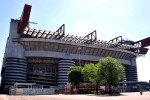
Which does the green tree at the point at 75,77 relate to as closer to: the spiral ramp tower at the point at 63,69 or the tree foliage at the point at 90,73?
the tree foliage at the point at 90,73

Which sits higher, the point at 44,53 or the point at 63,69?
the point at 44,53

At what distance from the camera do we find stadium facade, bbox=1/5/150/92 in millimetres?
117750

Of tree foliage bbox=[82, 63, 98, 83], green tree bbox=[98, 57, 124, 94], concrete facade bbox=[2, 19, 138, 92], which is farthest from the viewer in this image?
concrete facade bbox=[2, 19, 138, 92]

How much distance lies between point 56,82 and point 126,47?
4926 cm

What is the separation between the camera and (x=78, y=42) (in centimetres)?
12706

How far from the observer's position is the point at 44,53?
393 feet

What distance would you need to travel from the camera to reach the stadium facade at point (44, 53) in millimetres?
117750

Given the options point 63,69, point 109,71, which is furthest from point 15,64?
point 109,71

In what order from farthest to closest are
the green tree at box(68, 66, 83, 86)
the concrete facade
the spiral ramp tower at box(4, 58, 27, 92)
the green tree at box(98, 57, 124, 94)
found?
the concrete facade < the spiral ramp tower at box(4, 58, 27, 92) < the green tree at box(68, 66, 83, 86) < the green tree at box(98, 57, 124, 94)

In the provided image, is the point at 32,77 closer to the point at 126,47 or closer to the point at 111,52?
the point at 111,52

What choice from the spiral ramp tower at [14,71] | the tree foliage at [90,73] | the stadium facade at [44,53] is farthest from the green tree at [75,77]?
the spiral ramp tower at [14,71]

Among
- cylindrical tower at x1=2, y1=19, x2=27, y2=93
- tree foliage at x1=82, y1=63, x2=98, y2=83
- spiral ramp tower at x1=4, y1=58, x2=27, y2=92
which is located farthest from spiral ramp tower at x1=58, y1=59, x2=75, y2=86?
tree foliage at x1=82, y1=63, x2=98, y2=83

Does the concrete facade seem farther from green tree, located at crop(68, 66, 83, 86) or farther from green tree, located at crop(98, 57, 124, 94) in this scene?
green tree, located at crop(98, 57, 124, 94)

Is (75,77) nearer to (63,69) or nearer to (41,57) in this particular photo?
(41,57)
